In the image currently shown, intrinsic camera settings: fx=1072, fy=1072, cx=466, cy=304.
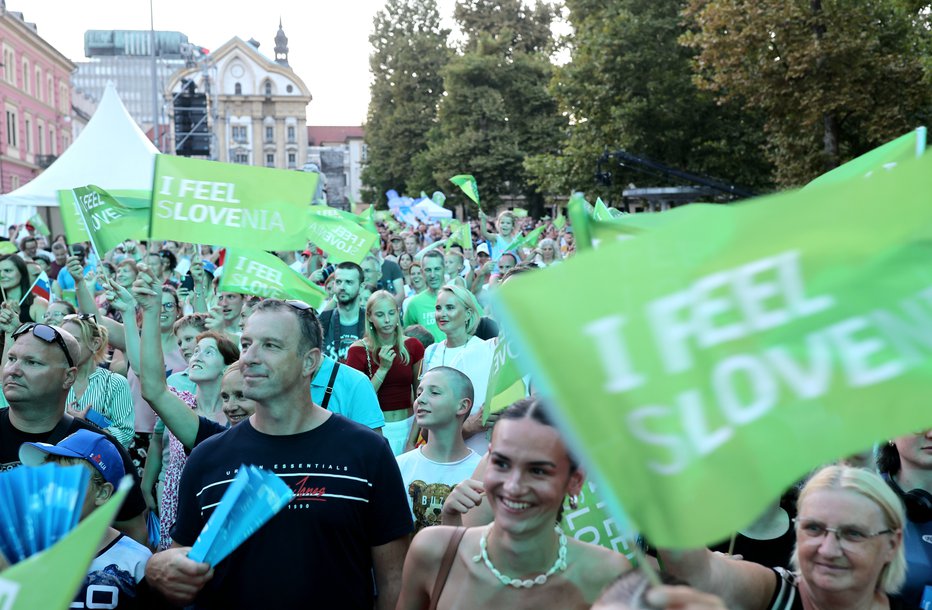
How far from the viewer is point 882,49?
72.6 feet

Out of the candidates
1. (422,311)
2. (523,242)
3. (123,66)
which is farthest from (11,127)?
(123,66)

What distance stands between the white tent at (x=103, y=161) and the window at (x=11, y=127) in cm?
4706

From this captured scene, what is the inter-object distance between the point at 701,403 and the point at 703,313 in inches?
6.6

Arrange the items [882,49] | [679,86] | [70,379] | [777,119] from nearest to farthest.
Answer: [70,379]
[882,49]
[777,119]
[679,86]

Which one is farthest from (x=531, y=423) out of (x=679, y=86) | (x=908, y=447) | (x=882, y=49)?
(x=679, y=86)

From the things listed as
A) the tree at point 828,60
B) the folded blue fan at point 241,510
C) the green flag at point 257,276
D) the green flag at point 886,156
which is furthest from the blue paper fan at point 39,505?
the tree at point 828,60

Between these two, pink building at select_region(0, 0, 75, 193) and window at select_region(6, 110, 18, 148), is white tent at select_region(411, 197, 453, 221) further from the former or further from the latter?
window at select_region(6, 110, 18, 148)

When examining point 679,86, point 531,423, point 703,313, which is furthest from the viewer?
point 679,86

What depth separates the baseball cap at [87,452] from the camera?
3561 millimetres

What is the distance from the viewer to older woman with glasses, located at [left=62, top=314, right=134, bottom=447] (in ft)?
18.1

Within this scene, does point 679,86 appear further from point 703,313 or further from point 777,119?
point 703,313

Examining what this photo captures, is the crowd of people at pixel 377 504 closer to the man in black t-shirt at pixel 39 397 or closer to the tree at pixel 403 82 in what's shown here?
the man in black t-shirt at pixel 39 397

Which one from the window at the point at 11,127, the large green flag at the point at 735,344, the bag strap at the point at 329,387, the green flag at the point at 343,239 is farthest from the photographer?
the window at the point at 11,127

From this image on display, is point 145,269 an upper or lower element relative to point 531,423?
upper
